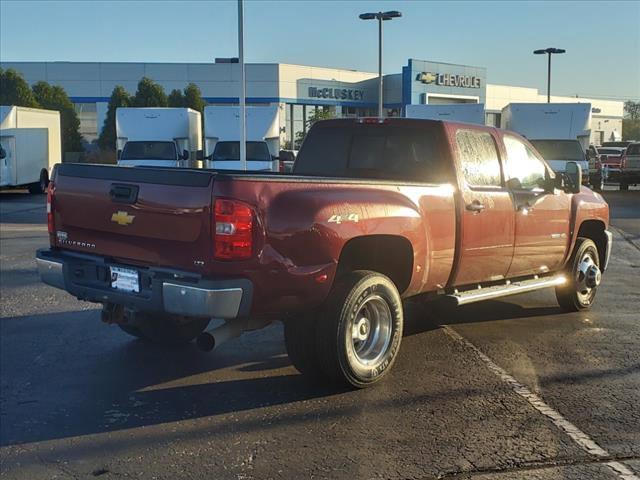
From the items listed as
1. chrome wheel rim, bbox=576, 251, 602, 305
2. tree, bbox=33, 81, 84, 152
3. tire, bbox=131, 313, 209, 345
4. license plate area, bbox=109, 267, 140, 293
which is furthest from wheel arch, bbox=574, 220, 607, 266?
tree, bbox=33, 81, 84, 152

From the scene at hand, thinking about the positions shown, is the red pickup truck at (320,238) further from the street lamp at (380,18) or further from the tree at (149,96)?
the tree at (149,96)

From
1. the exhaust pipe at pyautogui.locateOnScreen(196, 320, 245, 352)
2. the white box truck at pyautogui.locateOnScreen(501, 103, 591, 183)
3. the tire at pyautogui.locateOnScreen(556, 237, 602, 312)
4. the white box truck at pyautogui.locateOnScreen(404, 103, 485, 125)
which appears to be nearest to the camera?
the exhaust pipe at pyautogui.locateOnScreen(196, 320, 245, 352)

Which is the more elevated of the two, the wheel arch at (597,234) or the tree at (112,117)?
the tree at (112,117)

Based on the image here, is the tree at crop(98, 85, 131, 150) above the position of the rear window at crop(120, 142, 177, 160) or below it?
above

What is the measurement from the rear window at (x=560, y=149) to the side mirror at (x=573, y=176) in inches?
665

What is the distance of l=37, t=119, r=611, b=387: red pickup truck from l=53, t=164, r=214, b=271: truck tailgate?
0.01m

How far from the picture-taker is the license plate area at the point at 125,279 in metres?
4.92

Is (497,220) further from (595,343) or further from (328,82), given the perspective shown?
(328,82)

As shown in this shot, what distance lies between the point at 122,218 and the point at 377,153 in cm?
262

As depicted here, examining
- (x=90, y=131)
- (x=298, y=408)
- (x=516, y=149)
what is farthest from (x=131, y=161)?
(x=90, y=131)

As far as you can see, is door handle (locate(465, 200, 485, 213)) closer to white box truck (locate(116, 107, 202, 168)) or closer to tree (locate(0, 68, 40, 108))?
white box truck (locate(116, 107, 202, 168))

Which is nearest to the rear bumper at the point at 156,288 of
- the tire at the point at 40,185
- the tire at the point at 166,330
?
the tire at the point at 166,330

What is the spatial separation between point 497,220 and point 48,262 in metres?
3.70

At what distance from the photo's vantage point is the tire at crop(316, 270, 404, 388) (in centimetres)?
510
